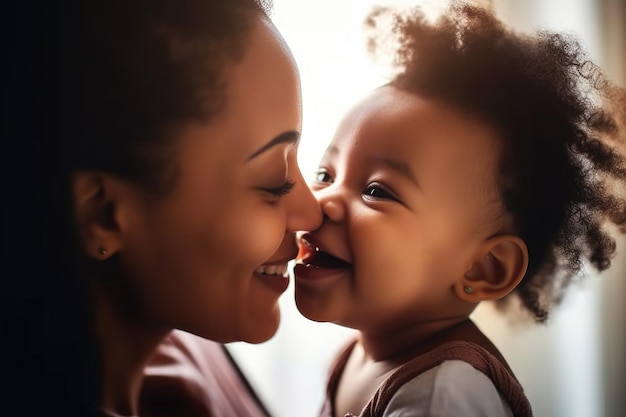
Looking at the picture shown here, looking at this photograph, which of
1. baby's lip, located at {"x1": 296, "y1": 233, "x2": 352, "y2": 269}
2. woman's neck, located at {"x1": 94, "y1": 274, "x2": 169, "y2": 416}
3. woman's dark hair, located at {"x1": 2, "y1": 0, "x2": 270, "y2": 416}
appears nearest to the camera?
woman's dark hair, located at {"x1": 2, "y1": 0, "x2": 270, "y2": 416}

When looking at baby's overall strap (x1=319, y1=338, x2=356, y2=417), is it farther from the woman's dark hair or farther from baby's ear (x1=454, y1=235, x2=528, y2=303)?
the woman's dark hair

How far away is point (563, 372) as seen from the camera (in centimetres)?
88

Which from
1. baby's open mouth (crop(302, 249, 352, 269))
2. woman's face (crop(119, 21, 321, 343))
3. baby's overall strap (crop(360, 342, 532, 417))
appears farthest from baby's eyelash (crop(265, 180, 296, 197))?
baby's overall strap (crop(360, 342, 532, 417))

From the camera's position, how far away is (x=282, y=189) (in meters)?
0.67

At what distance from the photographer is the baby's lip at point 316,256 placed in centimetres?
75

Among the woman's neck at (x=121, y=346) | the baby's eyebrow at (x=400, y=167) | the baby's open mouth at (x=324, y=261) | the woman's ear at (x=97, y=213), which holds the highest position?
the baby's eyebrow at (x=400, y=167)

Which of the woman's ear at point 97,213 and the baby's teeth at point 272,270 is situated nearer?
the woman's ear at point 97,213

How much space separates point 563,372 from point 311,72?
50cm

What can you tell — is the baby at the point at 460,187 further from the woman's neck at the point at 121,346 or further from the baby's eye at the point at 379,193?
the woman's neck at the point at 121,346

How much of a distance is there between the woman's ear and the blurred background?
27cm

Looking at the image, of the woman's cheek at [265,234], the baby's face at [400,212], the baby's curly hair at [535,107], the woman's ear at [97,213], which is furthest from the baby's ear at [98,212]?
the baby's curly hair at [535,107]

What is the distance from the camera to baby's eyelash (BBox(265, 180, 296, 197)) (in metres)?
0.66

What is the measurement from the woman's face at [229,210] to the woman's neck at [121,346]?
0.02 metres

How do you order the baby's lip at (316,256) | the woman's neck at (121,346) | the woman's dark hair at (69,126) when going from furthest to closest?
the baby's lip at (316,256), the woman's neck at (121,346), the woman's dark hair at (69,126)
